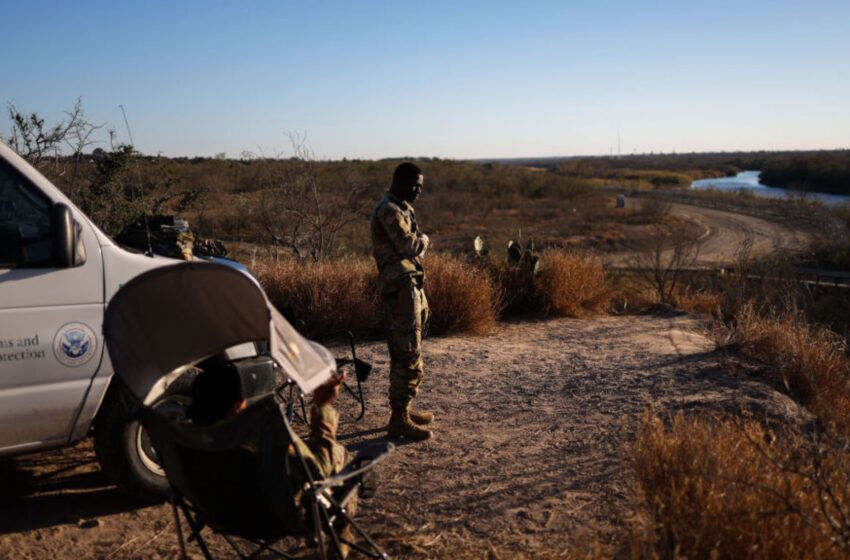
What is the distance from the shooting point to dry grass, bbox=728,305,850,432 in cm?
736

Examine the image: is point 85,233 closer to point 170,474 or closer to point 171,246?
point 171,246

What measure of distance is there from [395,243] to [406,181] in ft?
1.50

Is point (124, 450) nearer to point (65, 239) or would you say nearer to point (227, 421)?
point (65, 239)

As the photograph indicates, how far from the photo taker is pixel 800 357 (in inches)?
305

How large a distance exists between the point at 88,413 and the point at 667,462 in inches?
125

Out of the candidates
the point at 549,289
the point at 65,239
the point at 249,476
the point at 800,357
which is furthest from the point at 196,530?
the point at 549,289

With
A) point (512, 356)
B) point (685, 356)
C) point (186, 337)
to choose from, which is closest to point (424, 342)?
point (512, 356)

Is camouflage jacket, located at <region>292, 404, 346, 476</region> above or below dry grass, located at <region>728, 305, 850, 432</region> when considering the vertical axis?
above

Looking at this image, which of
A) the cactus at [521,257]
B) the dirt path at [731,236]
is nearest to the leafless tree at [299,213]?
the cactus at [521,257]

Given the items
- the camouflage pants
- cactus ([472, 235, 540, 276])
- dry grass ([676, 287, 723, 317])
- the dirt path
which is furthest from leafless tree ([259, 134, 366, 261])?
the dirt path

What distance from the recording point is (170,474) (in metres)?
3.55

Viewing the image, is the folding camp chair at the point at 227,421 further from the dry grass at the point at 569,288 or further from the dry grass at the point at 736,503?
the dry grass at the point at 569,288

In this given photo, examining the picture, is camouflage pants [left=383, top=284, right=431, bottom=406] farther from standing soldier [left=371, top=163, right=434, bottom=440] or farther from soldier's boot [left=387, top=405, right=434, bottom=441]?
soldier's boot [left=387, top=405, right=434, bottom=441]

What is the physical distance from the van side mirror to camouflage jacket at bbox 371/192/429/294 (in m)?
2.12
